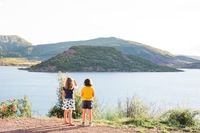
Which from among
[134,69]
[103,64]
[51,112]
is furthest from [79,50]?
[51,112]

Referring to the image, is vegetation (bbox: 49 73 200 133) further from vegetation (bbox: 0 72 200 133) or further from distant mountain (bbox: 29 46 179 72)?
distant mountain (bbox: 29 46 179 72)

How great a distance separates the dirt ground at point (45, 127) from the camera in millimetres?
10266

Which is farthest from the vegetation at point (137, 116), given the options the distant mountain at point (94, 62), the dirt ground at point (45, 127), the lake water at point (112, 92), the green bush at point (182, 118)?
the distant mountain at point (94, 62)

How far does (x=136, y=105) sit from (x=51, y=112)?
3.94m

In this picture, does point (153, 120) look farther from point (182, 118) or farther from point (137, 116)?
point (182, 118)

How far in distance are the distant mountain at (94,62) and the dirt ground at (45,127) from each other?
11704 centimetres

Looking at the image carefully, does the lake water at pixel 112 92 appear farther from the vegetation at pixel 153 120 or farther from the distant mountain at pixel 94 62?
the distant mountain at pixel 94 62

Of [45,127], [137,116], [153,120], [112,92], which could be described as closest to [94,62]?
[112,92]

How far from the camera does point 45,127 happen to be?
35.3ft

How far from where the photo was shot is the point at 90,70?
135375mm

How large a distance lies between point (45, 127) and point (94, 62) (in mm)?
131174

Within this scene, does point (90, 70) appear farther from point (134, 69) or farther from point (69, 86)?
point (69, 86)

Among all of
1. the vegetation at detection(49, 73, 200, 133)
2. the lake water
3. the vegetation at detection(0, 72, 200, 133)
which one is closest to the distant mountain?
the lake water

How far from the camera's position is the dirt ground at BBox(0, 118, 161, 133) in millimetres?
10266
